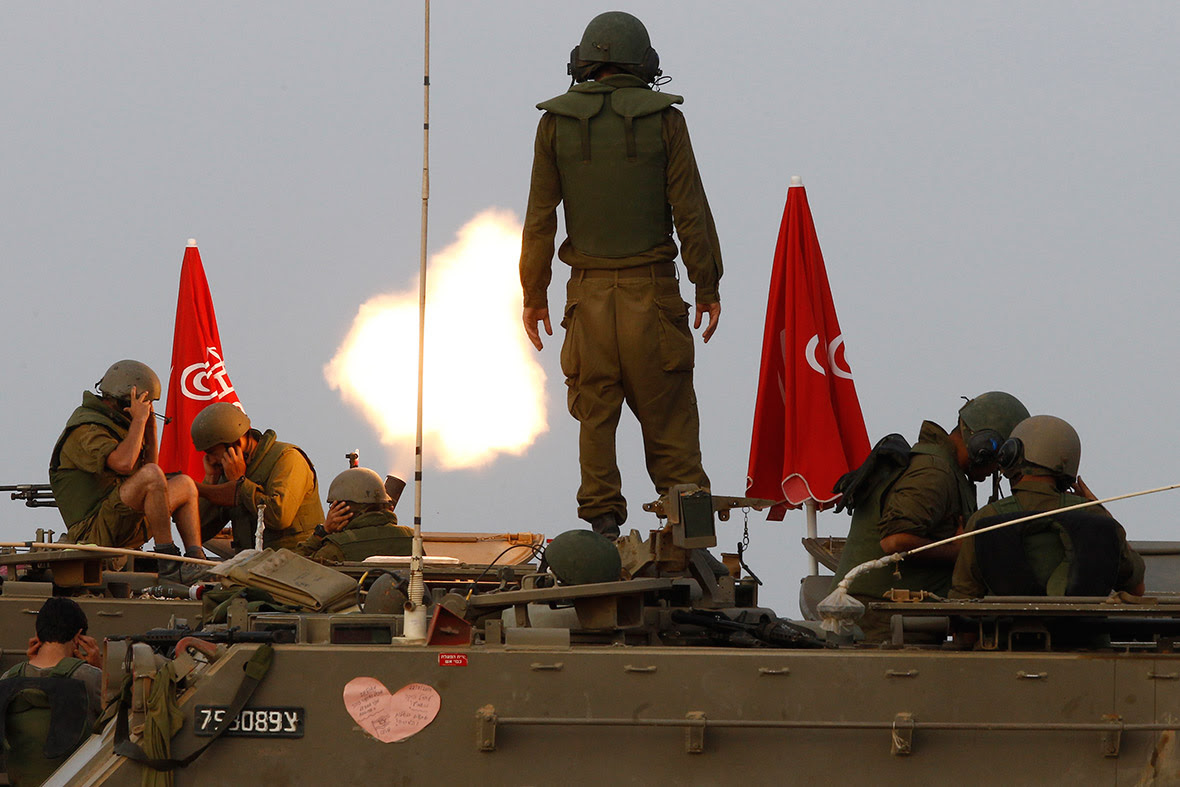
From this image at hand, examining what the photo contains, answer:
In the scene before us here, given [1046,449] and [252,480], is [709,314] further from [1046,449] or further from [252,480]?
[252,480]

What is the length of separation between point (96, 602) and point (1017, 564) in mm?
5469

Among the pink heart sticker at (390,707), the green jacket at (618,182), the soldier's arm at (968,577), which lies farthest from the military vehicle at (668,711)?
the green jacket at (618,182)

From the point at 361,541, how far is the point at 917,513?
470 centimetres

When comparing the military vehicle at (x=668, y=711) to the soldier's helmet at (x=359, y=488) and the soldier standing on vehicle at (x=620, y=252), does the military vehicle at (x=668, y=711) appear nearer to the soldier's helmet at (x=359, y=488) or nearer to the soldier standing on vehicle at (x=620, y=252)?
the soldier standing on vehicle at (x=620, y=252)

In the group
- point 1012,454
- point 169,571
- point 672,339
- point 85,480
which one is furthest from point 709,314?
point 85,480

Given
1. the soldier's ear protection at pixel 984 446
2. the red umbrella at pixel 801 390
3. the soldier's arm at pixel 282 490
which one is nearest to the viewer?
the soldier's ear protection at pixel 984 446

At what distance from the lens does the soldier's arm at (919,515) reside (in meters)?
9.79

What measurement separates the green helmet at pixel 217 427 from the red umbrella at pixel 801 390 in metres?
4.08

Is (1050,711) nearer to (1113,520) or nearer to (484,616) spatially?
(1113,520)

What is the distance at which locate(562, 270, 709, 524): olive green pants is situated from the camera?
444 inches

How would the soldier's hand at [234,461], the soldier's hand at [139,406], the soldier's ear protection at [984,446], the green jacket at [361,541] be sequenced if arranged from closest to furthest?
1. the soldier's ear protection at [984,446]
2. the green jacket at [361,541]
3. the soldier's hand at [139,406]
4. the soldier's hand at [234,461]

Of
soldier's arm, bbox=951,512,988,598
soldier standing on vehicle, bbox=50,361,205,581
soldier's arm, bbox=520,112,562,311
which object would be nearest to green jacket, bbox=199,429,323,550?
soldier standing on vehicle, bbox=50,361,205,581

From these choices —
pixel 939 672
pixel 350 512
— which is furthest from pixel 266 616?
pixel 350 512

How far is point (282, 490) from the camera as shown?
1412cm
